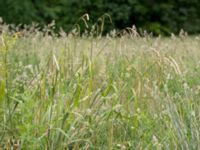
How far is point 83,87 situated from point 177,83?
3.17ft

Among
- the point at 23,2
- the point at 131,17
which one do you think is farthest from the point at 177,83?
the point at 131,17

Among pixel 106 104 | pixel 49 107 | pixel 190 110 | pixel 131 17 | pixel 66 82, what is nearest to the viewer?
pixel 190 110

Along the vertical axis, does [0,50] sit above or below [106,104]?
above

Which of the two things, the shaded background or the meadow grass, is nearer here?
the meadow grass

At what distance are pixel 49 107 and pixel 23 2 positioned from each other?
11357 mm

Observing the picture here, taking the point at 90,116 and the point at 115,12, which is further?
the point at 115,12

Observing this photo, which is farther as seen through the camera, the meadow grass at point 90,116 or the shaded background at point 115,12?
the shaded background at point 115,12

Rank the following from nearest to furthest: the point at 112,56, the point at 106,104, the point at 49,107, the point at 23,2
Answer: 1. the point at 49,107
2. the point at 106,104
3. the point at 112,56
4. the point at 23,2

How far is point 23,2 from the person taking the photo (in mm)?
13844

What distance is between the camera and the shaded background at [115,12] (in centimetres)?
1402

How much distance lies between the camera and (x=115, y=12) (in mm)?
14984

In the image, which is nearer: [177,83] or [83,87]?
[83,87]

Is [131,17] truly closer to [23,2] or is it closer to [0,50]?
[23,2]

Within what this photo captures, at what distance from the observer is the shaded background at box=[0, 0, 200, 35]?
14.0 meters
